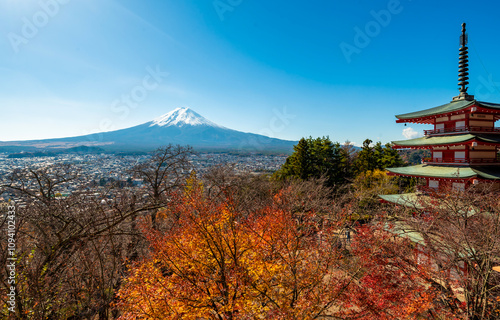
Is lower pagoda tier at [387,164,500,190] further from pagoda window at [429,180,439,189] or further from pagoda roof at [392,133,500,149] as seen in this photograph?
pagoda roof at [392,133,500,149]

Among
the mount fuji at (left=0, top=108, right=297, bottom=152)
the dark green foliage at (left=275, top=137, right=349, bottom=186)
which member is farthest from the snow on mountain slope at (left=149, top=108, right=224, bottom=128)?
the dark green foliage at (left=275, top=137, right=349, bottom=186)

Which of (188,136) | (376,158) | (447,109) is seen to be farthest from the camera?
(188,136)

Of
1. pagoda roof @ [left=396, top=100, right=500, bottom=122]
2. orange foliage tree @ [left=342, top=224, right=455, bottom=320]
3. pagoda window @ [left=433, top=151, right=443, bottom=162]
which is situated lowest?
orange foliage tree @ [left=342, top=224, right=455, bottom=320]

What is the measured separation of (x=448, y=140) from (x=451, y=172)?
176 cm

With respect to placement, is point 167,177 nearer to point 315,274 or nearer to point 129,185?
point 129,185

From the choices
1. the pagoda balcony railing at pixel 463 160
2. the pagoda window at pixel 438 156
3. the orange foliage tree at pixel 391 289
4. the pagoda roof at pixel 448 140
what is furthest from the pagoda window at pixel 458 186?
the orange foliage tree at pixel 391 289

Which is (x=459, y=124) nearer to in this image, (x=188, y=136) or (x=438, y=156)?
(x=438, y=156)

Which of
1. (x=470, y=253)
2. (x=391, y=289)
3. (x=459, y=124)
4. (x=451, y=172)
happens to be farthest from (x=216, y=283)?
(x=459, y=124)

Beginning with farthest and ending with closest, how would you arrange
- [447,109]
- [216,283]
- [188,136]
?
[188,136], [447,109], [216,283]

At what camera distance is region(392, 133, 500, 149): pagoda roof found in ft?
36.7

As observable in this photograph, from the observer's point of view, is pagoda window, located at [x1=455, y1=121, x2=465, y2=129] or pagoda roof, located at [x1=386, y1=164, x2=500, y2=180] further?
pagoda window, located at [x1=455, y1=121, x2=465, y2=129]

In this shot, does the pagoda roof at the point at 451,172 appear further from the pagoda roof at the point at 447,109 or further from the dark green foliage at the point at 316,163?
the dark green foliage at the point at 316,163

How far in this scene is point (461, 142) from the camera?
1151 cm

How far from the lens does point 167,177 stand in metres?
13.2
